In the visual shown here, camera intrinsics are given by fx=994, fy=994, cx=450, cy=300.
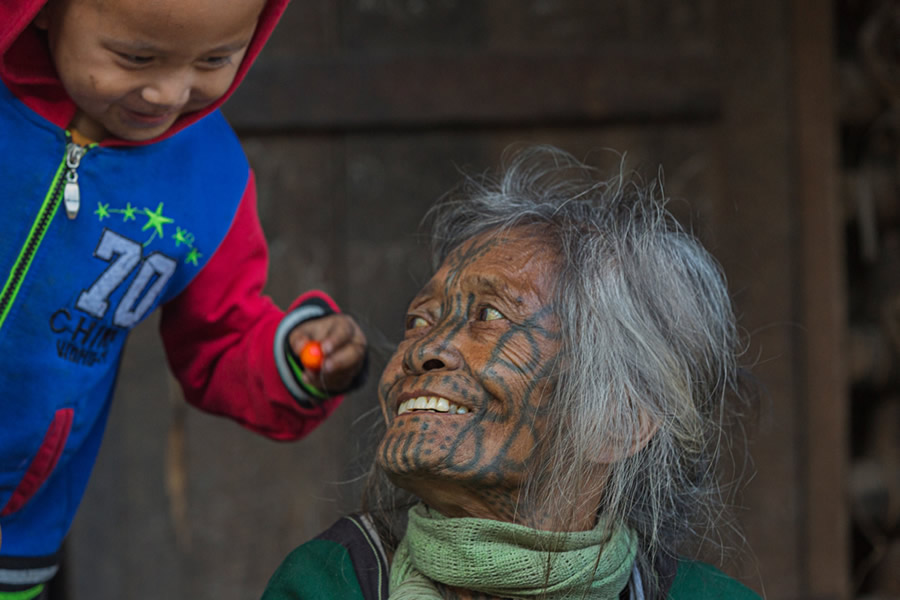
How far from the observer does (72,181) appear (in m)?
1.28

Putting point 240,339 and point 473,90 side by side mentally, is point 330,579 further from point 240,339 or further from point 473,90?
point 473,90

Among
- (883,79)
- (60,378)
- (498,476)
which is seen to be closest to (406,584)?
(498,476)

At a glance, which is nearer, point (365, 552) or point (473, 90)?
point (365, 552)

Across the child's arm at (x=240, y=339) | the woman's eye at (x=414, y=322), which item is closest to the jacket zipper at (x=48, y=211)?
the child's arm at (x=240, y=339)

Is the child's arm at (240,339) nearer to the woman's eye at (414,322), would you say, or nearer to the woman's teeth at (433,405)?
the woman's eye at (414,322)

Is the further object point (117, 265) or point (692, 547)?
point (692, 547)

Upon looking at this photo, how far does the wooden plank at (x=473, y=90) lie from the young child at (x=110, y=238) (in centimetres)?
72

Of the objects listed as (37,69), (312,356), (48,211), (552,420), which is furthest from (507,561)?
(37,69)

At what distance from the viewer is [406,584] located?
124 centimetres

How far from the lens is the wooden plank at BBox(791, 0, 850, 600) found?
2350 millimetres

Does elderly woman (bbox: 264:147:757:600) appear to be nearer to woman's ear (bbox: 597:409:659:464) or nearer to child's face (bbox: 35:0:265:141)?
woman's ear (bbox: 597:409:659:464)

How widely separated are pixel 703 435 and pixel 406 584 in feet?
1.52

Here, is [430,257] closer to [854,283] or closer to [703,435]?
[703,435]

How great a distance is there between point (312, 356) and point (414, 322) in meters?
0.16
